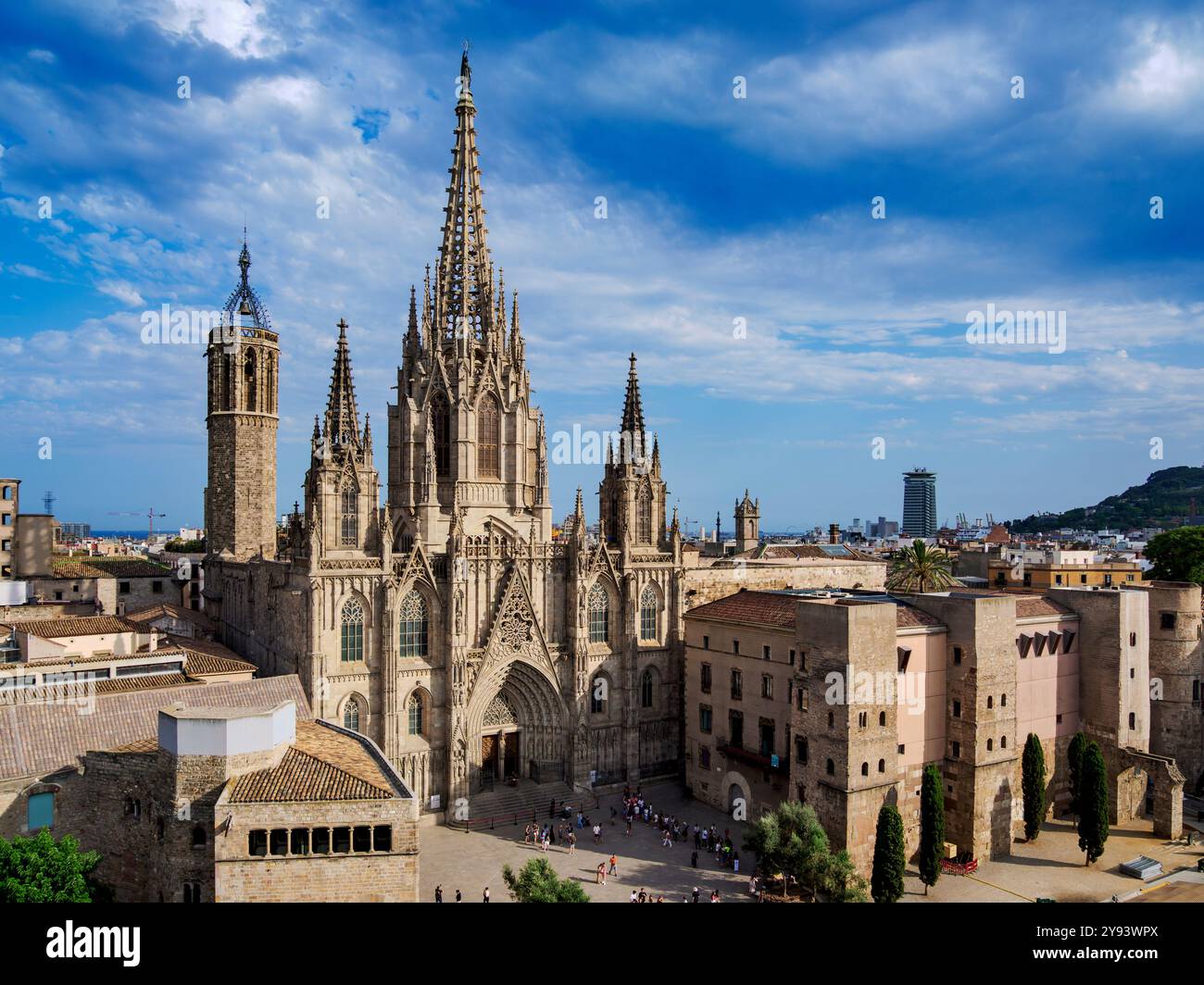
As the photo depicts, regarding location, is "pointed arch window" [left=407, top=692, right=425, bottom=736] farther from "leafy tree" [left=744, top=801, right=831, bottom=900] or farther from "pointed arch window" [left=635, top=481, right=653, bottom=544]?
"leafy tree" [left=744, top=801, right=831, bottom=900]

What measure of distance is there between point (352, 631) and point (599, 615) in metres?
14.7

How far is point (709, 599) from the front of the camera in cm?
5522

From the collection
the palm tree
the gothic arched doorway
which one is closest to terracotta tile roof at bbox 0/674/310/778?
the gothic arched doorway

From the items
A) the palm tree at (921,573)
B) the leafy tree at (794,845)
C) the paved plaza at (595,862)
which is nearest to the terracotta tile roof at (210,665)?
the paved plaza at (595,862)

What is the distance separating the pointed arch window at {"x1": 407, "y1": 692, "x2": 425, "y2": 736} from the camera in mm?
43625

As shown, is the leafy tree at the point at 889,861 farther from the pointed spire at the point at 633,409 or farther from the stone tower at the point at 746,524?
the stone tower at the point at 746,524

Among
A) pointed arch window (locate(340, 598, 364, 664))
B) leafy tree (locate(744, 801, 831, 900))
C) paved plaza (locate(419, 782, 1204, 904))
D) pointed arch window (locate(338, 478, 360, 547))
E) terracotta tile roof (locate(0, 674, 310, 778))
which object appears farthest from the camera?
pointed arch window (locate(338, 478, 360, 547))

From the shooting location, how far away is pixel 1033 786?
42.1m

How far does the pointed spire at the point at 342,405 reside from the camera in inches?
2062

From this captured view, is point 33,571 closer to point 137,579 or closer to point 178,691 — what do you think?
point 137,579

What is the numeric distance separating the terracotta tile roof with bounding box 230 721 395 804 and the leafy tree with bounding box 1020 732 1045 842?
3306 centimetres

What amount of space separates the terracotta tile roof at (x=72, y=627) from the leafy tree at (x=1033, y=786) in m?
47.4

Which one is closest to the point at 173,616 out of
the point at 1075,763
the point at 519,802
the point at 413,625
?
the point at 413,625
